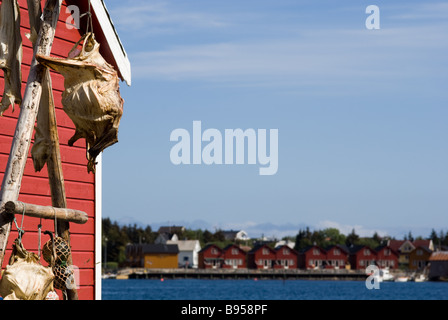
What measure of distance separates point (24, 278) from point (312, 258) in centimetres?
14278

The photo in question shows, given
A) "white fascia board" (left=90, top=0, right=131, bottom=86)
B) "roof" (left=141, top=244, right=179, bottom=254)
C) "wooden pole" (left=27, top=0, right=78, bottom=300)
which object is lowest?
"roof" (left=141, top=244, right=179, bottom=254)

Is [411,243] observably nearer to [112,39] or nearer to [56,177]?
[112,39]

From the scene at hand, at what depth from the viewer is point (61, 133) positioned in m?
9.78

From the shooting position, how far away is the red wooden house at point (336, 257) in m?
143

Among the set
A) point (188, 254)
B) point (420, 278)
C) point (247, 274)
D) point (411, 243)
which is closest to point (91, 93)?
point (420, 278)

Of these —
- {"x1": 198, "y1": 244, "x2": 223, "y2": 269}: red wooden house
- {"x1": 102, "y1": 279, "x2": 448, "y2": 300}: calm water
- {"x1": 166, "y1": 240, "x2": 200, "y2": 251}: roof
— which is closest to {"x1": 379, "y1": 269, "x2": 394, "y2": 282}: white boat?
{"x1": 102, "y1": 279, "x2": 448, "y2": 300}: calm water

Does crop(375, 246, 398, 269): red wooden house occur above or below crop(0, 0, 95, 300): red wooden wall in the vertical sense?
below

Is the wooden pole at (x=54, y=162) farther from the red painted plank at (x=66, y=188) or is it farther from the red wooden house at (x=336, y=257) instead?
the red wooden house at (x=336, y=257)

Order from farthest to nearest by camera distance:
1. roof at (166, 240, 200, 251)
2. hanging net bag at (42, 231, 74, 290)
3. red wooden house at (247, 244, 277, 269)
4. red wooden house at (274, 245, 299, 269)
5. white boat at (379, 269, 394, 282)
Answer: roof at (166, 240, 200, 251), red wooden house at (247, 244, 277, 269), red wooden house at (274, 245, 299, 269), white boat at (379, 269, 394, 282), hanging net bag at (42, 231, 74, 290)

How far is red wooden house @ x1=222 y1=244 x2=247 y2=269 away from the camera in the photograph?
5822 inches

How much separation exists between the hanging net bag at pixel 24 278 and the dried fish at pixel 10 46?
1096 mm

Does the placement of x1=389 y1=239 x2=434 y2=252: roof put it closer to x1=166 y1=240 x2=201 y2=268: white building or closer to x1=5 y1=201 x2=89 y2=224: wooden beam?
x1=166 y1=240 x2=201 y2=268: white building

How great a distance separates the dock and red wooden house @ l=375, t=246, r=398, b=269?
397cm
